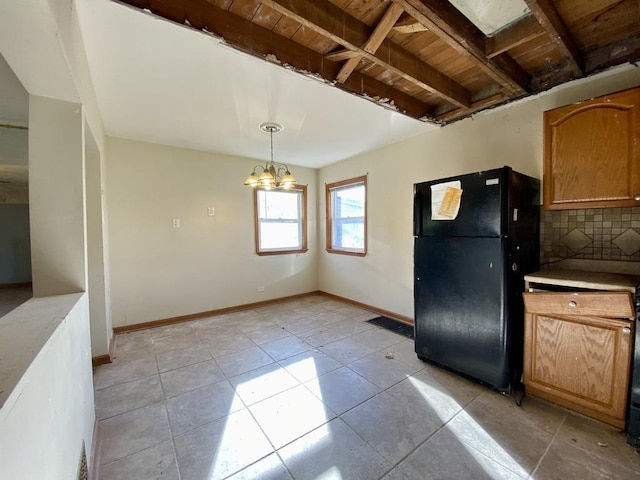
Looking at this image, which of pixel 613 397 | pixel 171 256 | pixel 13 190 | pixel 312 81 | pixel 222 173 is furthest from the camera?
pixel 222 173

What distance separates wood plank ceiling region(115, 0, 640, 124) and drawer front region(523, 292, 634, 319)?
1.60m

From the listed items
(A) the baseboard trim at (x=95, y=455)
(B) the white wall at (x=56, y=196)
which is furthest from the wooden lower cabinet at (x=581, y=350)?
(B) the white wall at (x=56, y=196)

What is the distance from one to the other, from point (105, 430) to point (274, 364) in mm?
1257

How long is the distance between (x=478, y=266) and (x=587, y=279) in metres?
0.62

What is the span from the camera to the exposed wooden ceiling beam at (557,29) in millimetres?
1396

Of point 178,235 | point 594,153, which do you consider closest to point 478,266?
point 594,153

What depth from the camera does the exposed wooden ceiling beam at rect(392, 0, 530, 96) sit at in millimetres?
1396

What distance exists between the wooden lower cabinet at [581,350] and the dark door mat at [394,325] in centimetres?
132

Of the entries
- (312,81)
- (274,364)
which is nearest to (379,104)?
(312,81)

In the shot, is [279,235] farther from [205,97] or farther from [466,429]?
[466,429]

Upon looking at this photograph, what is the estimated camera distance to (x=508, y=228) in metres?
1.92

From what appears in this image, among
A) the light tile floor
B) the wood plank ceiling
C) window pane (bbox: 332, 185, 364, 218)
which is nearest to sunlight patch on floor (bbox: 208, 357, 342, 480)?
the light tile floor

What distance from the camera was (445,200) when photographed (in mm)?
2215

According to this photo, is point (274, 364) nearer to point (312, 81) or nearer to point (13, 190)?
point (312, 81)
